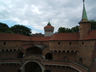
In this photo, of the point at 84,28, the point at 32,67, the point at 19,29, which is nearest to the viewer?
the point at 84,28

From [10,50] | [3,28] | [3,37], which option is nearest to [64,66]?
[10,50]

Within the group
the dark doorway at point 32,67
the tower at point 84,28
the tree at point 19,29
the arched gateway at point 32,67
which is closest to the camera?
the tower at point 84,28

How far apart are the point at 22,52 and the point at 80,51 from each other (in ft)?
60.9

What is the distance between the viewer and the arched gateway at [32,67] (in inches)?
1436

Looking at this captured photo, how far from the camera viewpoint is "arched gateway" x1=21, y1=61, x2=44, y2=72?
3647 cm

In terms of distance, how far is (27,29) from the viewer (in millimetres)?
77438

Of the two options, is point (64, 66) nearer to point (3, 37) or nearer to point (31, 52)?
point (31, 52)

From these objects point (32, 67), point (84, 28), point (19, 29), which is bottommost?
point (32, 67)

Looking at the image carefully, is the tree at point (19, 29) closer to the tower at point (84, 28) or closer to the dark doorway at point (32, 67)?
the dark doorway at point (32, 67)

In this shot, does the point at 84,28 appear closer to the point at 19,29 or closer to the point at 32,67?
the point at 32,67

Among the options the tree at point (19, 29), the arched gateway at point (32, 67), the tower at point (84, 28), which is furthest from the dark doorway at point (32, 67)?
the tree at point (19, 29)

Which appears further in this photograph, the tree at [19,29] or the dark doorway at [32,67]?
the tree at [19,29]

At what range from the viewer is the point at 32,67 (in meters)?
40.1

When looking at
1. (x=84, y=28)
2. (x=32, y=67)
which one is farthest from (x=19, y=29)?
(x=84, y=28)
